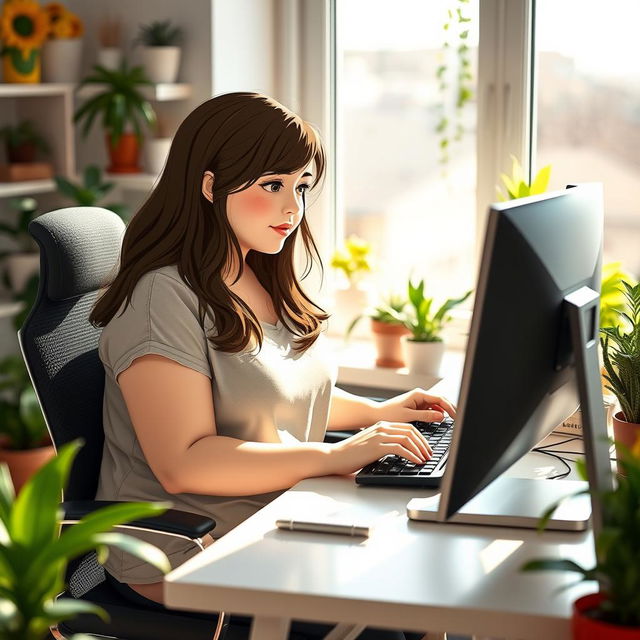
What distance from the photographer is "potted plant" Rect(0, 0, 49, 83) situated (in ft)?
9.64

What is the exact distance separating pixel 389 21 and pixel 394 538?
2.10m

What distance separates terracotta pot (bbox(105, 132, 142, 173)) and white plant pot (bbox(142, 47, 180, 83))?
0.19m

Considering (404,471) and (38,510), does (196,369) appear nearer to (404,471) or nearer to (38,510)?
(404,471)

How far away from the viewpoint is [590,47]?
114 inches

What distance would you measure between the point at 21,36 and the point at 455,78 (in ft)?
3.99

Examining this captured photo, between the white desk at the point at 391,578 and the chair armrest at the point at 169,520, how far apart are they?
0.13m

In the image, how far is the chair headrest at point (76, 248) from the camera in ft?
5.94

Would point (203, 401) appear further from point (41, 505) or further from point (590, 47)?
point (590, 47)

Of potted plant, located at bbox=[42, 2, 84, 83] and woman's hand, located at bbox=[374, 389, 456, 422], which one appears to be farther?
potted plant, located at bbox=[42, 2, 84, 83]

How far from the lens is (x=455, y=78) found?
10.1ft

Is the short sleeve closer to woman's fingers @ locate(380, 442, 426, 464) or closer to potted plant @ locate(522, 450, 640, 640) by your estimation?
woman's fingers @ locate(380, 442, 426, 464)

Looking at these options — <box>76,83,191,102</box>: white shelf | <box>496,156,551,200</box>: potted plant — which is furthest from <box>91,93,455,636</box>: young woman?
<box>76,83,191,102</box>: white shelf

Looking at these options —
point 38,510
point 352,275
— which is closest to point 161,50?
point 352,275

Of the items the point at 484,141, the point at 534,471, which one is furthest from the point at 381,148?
the point at 534,471
